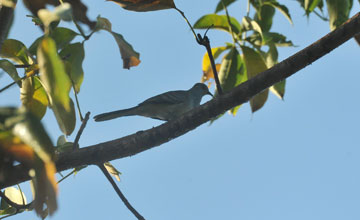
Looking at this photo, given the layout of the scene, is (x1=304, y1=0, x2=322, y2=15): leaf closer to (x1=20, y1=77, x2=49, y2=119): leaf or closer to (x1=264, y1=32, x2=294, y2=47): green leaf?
(x1=264, y1=32, x2=294, y2=47): green leaf

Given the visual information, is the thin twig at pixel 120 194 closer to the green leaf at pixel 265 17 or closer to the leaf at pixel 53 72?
the green leaf at pixel 265 17

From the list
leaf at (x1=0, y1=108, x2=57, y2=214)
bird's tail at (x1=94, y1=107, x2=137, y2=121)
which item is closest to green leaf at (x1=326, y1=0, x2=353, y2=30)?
leaf at (x1=0, y1=108, x2=57, y2=214)

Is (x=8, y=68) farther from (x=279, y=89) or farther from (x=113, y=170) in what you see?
(x=279, y=89)

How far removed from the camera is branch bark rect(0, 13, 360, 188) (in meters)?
2.59

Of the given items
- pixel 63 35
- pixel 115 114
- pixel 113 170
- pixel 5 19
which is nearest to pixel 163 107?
pixel 115 114

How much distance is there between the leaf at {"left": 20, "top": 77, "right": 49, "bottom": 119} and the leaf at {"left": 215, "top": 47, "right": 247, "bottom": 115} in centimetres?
134

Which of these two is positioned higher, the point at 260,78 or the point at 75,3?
the point at 75,3

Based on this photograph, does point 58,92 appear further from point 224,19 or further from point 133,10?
point 224,19

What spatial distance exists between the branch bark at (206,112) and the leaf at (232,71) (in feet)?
1.31

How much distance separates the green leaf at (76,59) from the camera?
2.18 metres

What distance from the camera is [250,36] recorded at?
3.20 metres

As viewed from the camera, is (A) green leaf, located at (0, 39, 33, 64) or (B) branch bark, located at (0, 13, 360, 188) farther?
(B) branch bark, located at (0, 13, 360, 188)

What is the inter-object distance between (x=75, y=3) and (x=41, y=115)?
0.76 m

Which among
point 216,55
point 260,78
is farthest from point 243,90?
point 216,55
